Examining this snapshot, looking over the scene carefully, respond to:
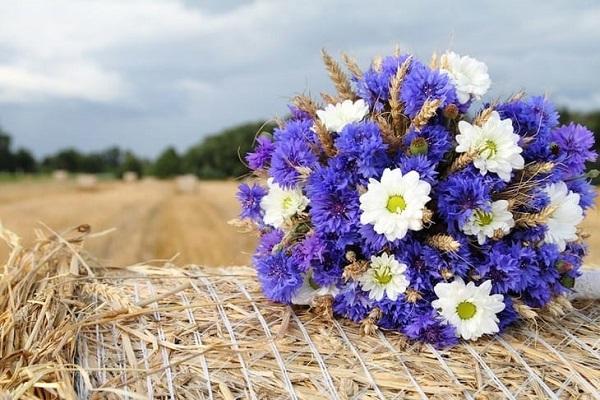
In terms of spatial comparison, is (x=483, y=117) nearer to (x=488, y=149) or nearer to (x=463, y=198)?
(x=488, y=149)

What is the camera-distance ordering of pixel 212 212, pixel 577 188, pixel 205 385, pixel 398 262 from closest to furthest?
1. pixel 205 385
2. pixel 398 262
3. pixel 577 188
4. pixel 212 212

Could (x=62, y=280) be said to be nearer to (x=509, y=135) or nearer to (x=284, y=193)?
(x=284, y=193)

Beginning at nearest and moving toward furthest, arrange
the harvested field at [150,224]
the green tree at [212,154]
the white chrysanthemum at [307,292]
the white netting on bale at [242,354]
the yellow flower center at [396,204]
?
the white netting on bale at [242,354] < the yellow flower center at [396,204] < the white chrysanthemum at [307,292] < the harvested field at [150,224] < the green tree at [212,154]

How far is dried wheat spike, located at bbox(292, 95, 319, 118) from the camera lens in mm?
2281

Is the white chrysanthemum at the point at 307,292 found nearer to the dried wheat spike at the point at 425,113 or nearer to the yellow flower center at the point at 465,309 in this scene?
the yellow flower center at the point at 465,309

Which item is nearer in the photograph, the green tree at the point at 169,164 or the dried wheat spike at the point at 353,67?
the dried wheat spike at the point at 353,67

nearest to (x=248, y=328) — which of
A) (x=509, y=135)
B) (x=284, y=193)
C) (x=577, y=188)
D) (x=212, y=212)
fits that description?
(x=284, y=193)

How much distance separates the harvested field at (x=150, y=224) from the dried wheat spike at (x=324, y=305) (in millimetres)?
2860

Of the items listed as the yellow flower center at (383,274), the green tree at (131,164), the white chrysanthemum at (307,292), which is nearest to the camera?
the yellow flower center at (383,274)

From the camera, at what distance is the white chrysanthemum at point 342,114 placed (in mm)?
2137

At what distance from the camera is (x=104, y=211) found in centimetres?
1358

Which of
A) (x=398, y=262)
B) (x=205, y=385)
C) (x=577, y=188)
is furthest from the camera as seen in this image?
(x=577, y=188)

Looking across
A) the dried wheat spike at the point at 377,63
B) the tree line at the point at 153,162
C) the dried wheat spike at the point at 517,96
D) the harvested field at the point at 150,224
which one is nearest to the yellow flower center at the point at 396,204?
the dried wheat spike at the point at 377,63

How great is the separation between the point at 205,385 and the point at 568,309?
1.16 m
